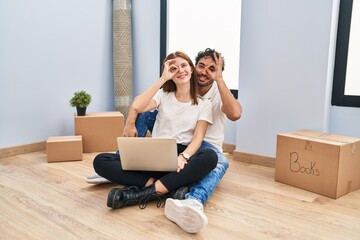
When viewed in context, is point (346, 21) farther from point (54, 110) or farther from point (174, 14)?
point (54, 110)

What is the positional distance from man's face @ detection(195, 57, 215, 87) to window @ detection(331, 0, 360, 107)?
837 mm

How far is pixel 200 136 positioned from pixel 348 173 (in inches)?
32.5

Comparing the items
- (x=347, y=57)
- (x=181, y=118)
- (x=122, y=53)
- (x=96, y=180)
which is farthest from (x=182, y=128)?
(x=122, y=53)

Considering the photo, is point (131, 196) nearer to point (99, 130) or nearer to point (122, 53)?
point (99, 130)

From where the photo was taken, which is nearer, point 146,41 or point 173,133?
point 173,133

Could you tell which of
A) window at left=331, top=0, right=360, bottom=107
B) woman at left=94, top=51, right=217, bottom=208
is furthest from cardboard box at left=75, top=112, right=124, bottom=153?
window at left=331, top=0, right=360, bottom=107

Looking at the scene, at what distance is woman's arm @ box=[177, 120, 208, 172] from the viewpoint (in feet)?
5.27

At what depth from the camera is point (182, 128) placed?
5.88ft

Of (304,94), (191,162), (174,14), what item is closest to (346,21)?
(304,94)

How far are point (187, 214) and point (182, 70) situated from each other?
Result: 0.80 m

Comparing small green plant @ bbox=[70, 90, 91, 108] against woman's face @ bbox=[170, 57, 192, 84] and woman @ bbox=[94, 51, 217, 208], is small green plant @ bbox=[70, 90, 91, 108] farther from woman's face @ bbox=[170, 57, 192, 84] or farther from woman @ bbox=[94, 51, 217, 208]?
woman's face @ bbox=[170, 57, 192, 84]

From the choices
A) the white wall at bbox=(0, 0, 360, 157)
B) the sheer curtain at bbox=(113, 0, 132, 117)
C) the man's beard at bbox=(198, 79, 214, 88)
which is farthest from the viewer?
the sheer curtain at bbox=(113, 0, 132, 117)

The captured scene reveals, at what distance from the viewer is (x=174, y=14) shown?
3.11m

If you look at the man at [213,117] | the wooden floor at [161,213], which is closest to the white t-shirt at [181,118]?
the man at [213,117]
